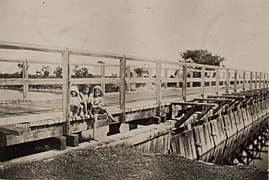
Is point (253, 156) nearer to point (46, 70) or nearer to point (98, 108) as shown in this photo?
point (46, 70)

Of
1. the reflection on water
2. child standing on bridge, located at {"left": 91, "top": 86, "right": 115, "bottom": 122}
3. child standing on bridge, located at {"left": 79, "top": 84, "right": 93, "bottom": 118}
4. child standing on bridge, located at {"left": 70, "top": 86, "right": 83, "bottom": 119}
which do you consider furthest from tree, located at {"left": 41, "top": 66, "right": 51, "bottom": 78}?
the reflection on water

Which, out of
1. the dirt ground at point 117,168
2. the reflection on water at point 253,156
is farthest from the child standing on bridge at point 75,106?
the reflection on water at point 253,156

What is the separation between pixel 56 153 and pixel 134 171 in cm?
105

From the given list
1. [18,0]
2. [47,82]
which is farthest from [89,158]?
[18,0]

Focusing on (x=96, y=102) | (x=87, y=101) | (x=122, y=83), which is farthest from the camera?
(x=122, y=83)

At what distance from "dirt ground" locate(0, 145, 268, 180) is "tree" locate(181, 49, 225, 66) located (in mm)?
48781

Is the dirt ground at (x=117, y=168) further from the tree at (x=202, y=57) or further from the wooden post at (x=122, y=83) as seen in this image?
the tree at (x=202, y=57)

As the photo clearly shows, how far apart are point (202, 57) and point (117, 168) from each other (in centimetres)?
5265

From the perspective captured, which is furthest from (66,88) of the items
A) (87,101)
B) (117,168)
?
(117,168)

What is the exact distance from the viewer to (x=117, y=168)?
4.41 metres

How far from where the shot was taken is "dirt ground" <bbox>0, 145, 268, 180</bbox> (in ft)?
12.3

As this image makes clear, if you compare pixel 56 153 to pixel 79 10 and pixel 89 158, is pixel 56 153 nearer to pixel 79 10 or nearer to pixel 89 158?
pixel 89 158

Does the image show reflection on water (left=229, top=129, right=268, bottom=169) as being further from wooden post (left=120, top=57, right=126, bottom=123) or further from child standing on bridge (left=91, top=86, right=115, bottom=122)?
child standing on bridge (left=91, top=86, right=115, bottom=122)

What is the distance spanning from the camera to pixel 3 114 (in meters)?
4.75
